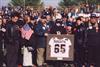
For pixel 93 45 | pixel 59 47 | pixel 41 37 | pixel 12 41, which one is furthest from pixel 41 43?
pixel 93 45

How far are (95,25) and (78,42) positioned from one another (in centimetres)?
92

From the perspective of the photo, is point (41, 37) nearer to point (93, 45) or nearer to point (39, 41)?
point (39, 41)

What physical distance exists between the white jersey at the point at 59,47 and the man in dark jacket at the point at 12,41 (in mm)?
A: 1175

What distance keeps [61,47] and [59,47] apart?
0.08m

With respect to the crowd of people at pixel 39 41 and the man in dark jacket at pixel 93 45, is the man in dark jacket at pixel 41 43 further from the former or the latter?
the man in dark jacket at pixel 93 45

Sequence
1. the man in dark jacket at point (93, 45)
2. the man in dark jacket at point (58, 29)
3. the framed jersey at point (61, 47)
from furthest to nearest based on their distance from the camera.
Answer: the man in dark jacket at point (58, 29) < the framed jersey at point (61, 47) < the man in dark jacket at point (93, 45)

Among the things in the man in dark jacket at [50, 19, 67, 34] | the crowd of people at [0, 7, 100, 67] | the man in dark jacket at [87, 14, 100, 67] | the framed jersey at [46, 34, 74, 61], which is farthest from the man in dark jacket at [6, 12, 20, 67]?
the man in dark jacket at [87, 14, 100, 67]

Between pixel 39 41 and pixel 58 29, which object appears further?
pixel 58 29

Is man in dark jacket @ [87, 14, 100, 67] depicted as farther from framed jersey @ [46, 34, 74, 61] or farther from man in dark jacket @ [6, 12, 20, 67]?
man in dark jacket @ [6, 12, 20, 67]

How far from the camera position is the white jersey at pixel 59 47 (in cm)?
1742

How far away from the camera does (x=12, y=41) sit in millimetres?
17188

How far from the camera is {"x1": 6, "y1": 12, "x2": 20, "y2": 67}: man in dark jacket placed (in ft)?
56.2

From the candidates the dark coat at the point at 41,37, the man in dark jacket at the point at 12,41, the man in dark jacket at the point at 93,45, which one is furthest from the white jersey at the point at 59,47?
the man in dark jacket at the point at 12,41

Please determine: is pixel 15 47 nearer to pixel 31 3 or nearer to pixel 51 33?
pixel 51 33
